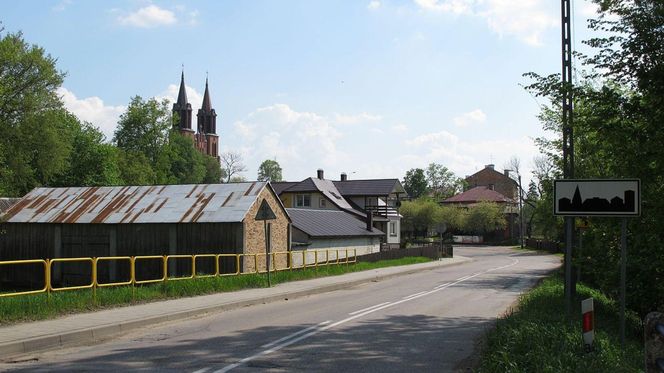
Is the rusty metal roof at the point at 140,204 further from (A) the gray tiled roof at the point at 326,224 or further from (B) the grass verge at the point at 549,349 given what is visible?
(B) the grass verge at the point at 549,349

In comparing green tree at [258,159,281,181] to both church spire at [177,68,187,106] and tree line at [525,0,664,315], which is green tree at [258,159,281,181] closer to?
church spire at [177,68,187,106]

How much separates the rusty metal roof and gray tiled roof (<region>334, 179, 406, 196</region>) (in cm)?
3855

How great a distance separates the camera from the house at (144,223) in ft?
92.8

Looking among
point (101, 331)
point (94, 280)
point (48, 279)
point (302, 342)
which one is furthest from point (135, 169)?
point (302, 342)

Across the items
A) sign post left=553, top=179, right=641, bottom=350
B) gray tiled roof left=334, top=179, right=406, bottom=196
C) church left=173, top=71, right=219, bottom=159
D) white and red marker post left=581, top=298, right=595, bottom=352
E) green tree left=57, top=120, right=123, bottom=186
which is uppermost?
church left=173, top=71, right=219, bottom=159

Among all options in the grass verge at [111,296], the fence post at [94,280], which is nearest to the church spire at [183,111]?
the grass verge at [111,296]

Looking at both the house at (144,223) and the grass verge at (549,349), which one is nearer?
the grass verge at (549,349)

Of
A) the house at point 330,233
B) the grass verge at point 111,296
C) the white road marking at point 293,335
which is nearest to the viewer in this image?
the white road marking at point 293,335

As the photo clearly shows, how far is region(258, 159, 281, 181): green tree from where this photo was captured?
150500mm

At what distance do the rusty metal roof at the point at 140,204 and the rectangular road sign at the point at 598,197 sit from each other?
1917 centimetres

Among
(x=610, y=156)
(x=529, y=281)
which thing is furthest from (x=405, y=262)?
(x=610, y=156)

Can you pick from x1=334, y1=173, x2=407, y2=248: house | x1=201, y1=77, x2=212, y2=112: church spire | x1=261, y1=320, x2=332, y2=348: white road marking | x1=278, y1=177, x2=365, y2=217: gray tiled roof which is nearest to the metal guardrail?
x1=261, y1=320, x2=332, y2=348: white road marking

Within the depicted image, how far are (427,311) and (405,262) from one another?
87.0 ft

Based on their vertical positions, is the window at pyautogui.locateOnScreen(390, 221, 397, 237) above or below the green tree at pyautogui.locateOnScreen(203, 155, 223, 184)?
below
